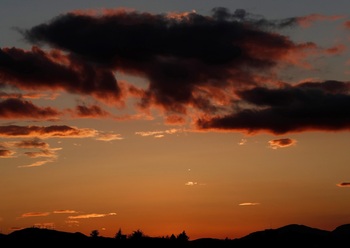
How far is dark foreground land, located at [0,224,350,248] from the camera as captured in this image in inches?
5103

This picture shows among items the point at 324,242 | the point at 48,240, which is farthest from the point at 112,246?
the point at 324,242

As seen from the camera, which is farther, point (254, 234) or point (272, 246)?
point (254, 234)

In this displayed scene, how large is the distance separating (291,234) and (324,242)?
1361cm

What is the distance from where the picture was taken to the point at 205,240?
15712 cm

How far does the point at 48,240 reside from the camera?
430 ft

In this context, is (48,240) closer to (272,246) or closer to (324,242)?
(272,246)

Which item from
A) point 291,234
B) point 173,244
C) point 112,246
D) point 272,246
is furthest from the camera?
point 291,234

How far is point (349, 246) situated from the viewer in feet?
453

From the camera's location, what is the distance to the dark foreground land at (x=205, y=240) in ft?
425

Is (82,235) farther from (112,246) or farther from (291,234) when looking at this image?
(291,234)

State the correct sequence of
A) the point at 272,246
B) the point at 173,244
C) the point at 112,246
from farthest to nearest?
1. the point at 272,246
2. the point at 173,244
3. the point at 112,246

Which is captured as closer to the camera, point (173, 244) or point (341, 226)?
point (173, 244)

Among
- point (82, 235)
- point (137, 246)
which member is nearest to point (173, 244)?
point (137, 246)

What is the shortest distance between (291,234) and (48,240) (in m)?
60.2
